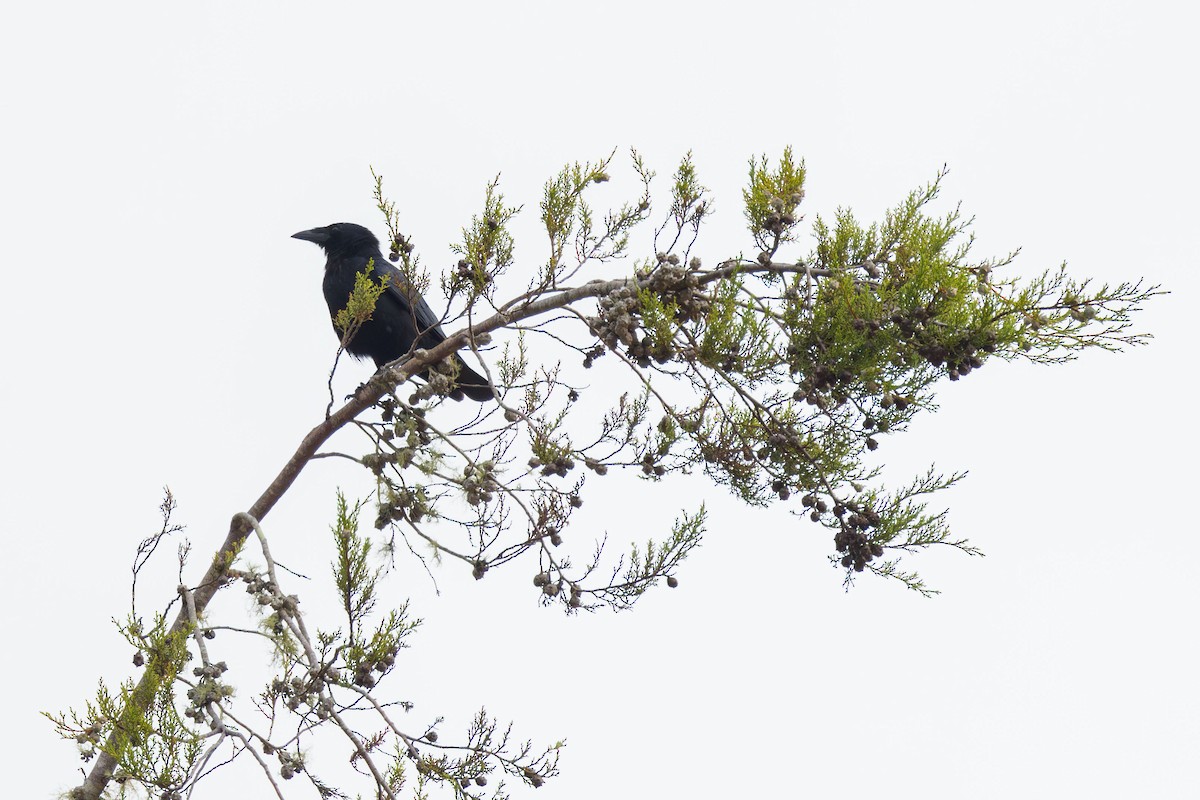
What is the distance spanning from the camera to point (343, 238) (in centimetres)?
738

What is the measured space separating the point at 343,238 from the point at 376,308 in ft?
2.99

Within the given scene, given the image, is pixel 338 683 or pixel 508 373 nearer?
pixel 338 683

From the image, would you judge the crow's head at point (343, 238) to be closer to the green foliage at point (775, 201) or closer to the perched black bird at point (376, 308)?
the perched black bird at point (376, 308)

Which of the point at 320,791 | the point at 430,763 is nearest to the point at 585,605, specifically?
the point at 430,763

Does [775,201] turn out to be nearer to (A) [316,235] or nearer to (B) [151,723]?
(B) [151,723]

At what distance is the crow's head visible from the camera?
7.31 metres

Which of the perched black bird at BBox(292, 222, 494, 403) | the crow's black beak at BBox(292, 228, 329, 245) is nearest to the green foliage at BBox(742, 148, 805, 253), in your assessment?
the perched black bird at BBox(292, 222, 494, 403)

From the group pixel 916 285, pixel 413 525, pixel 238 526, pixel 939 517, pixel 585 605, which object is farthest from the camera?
pixel 238 526

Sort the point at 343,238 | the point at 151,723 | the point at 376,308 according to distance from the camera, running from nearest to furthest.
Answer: the point at 151,723, the point at 376,308, the point at 343,238

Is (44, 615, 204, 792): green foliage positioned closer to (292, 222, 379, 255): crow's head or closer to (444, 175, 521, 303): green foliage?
(444, 175, 521, 303): green foliage

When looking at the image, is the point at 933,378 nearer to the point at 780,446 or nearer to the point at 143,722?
the point at 780,446

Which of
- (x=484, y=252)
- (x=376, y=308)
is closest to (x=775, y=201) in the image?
(x=484, y=252)

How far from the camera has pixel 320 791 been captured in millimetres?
3934

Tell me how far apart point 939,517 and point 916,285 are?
2.39 feet
